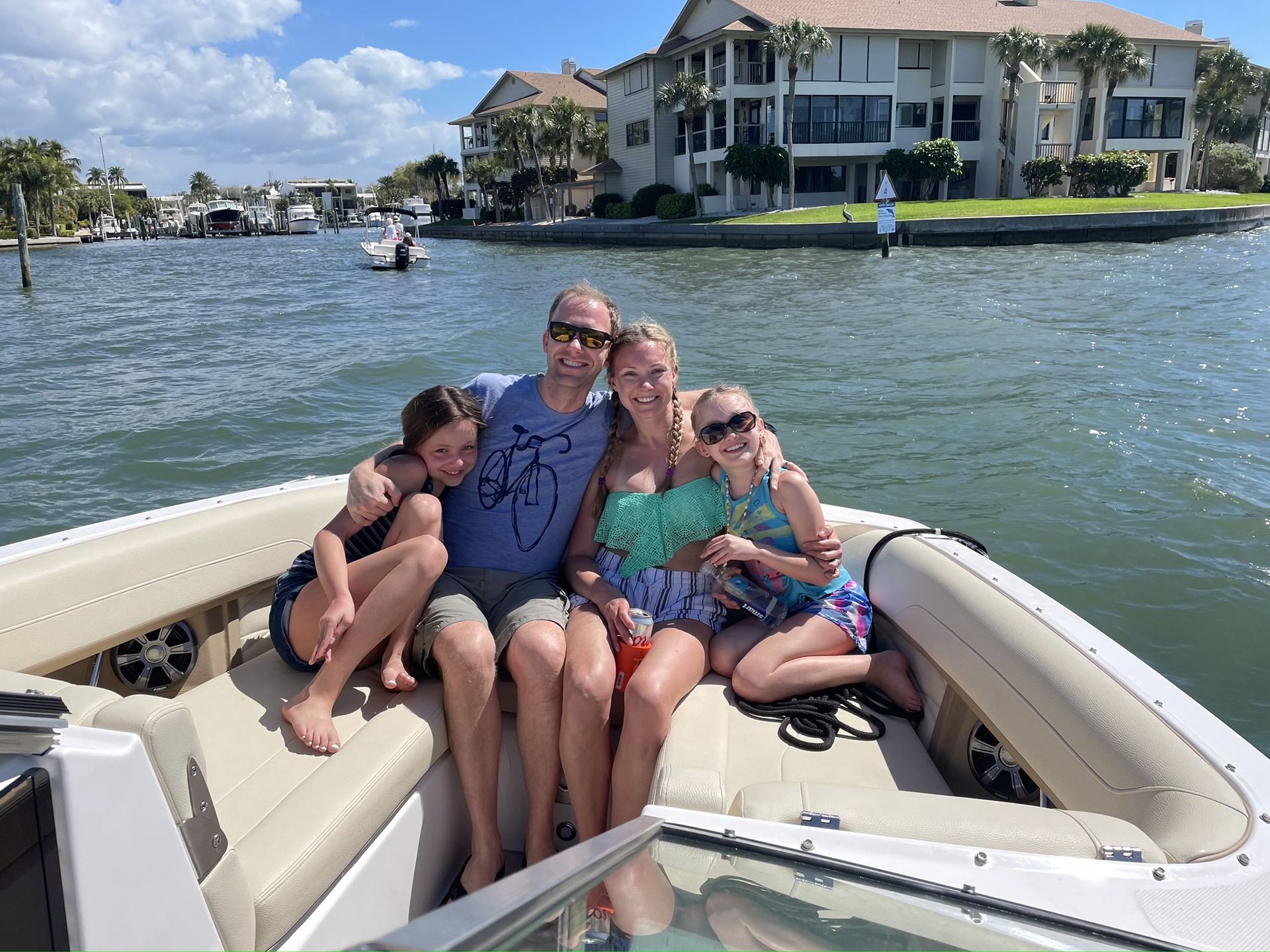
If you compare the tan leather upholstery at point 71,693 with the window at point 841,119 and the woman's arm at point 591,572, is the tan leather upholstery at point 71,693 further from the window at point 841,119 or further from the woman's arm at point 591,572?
the window at point 841,119

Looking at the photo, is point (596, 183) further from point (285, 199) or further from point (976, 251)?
point (285, 199)

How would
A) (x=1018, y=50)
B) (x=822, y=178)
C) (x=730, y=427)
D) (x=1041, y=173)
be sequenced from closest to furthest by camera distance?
(x=730, y=427) → (x=1018, y=50) → (x=1041, y=173) → (x=822, y=178)

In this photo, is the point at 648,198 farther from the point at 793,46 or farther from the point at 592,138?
the point at 592,138

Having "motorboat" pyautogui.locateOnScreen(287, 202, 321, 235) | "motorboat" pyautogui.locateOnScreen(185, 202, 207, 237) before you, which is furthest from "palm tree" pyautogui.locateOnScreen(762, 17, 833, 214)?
"motorboat" pyautogui.locateOnScreen(185, 202, 207, 237)

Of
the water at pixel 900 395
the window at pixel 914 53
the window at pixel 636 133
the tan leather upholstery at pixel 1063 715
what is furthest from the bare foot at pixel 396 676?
the window at pixel 636 133

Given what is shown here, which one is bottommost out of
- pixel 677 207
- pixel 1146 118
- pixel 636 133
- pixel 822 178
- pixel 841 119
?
pixel 677 207

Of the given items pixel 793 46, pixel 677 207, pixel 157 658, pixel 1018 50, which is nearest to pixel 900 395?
pixel 157 658

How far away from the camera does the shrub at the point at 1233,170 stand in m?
47.2

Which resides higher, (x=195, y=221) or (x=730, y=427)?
(x=195, y=221)

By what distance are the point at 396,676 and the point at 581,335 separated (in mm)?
1187

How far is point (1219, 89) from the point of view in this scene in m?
46.8

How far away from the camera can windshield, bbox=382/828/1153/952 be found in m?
1.09

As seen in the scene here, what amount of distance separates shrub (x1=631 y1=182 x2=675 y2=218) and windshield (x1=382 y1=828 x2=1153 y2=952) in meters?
42.5

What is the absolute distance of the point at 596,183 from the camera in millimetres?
51625
